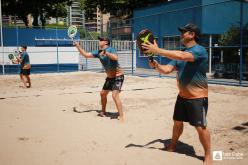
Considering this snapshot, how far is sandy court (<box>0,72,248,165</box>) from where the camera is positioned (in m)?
5.07

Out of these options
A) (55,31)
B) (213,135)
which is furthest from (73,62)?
(213,135)

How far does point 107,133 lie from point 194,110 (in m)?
2.33

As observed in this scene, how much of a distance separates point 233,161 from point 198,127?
0.83 meters

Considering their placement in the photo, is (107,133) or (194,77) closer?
(194,77)

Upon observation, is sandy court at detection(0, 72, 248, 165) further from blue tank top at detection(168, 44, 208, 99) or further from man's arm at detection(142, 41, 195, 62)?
man's arm at detection(142, 41, 195, 62)

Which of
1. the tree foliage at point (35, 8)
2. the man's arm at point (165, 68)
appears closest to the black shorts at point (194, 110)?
the man's arm at point (165, 68)

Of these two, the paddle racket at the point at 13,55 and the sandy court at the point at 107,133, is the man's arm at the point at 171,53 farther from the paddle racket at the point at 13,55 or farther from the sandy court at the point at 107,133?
the paddle racket at the point at 13,55

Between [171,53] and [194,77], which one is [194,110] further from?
[171,53]

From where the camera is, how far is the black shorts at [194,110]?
4.59 meters

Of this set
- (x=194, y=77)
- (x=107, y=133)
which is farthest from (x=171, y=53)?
(x=107, y=133)

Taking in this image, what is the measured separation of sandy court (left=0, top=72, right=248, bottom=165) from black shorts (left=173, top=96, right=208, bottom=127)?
63cm

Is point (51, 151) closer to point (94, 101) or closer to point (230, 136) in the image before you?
point (230, 136)

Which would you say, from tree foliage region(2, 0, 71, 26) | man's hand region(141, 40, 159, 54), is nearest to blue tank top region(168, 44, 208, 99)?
man's hand region(141, 40, 159, 54)

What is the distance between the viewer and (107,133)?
650 cm
